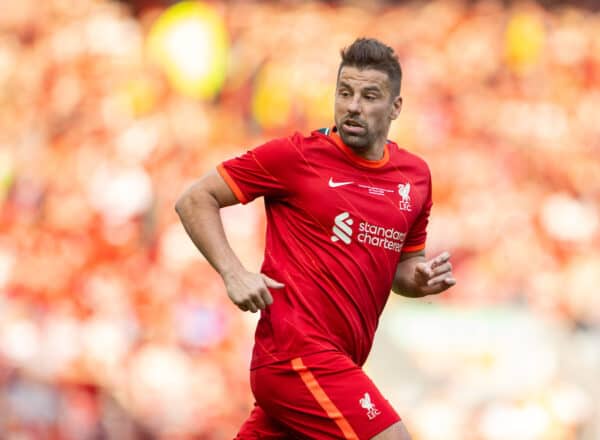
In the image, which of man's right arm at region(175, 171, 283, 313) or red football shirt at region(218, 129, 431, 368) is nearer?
man's right arm at region(175, 171, 283, 313)

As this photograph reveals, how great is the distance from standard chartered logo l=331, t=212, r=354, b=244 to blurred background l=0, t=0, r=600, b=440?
5907 mm

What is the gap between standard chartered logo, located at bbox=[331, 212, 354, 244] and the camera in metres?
4.66

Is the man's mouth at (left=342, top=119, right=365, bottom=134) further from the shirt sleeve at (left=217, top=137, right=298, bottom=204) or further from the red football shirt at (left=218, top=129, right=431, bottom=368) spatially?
the shirt sleeve at (left=217, top=137, right=298, bottom=204)

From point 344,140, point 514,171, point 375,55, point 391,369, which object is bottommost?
point 391,369

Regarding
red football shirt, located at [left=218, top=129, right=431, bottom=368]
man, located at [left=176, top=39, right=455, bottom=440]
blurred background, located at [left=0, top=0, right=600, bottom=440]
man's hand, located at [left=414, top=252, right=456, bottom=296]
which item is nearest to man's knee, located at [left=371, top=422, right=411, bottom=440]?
man, located at [left=176, top=39, right=455, bottom=440]

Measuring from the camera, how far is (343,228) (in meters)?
4.67

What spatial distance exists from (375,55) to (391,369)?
6.16 meters

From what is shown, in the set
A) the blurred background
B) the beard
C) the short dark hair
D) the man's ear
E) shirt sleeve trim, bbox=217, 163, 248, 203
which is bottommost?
the blurred background

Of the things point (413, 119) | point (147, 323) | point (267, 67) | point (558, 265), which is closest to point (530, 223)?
point (558, 265)

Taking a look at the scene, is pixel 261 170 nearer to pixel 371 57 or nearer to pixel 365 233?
pixel 365 233

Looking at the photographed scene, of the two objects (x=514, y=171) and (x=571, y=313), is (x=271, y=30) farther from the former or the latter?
(x=571, y=313)

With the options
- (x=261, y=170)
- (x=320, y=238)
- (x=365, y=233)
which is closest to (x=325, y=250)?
(x=320, y=238)

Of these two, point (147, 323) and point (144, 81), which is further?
point (144, 81)

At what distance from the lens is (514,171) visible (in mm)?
11008
